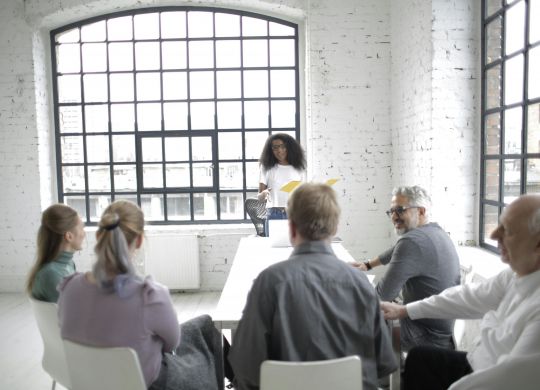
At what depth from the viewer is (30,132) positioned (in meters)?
5.26

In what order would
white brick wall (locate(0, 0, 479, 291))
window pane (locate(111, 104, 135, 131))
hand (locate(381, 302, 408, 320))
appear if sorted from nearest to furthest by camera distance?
hand (locate(381, 302, 408, 320)) → white brick wall (locate(0, 0, 479, 291)) → window pane (locate(111, 104, 135, 131))

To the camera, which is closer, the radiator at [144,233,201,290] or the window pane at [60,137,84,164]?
the radiator at [144,233,201,290]

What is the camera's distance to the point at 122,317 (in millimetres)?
1590

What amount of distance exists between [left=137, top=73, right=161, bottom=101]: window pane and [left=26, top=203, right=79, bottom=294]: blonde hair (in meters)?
3.38

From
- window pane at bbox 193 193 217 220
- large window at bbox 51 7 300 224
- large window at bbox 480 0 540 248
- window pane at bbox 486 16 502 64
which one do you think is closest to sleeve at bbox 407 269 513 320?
large window at bbox 480 0 540 248

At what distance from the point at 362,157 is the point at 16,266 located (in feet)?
13.1

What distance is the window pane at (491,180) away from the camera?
3.47 meters

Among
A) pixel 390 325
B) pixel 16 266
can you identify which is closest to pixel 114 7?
pixel 16 266

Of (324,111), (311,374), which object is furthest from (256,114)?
(311,374)

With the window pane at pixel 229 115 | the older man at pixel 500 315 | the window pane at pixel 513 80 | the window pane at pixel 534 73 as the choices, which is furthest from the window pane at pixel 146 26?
the older man at pixel 500 315

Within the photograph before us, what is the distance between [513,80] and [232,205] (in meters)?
3.29

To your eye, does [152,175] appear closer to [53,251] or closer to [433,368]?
[53,251]

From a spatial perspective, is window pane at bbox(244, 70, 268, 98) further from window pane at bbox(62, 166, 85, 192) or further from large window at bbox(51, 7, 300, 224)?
window pane at bbox(62, 166, 85, 192)

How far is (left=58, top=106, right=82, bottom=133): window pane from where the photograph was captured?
18.4ft
